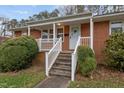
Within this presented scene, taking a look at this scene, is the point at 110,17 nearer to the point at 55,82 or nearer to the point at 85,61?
the point at 85,61

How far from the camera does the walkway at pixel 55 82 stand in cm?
821

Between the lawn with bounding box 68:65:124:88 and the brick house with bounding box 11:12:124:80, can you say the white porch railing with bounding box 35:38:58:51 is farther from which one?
the lawn with bounding box 68:65:124:88

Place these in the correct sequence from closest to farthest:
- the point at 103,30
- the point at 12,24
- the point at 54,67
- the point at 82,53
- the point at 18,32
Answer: the point at 82,53
the point at 54,67
the point at 103,30
the point at 18,32
the point at 12,24

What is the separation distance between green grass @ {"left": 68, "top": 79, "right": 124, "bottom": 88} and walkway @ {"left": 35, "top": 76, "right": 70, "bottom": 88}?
0.42 m

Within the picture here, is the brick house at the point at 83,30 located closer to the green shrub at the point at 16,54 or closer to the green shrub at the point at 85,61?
the green shrub at the point at 85,61

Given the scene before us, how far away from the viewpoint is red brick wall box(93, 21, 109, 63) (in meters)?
12.9

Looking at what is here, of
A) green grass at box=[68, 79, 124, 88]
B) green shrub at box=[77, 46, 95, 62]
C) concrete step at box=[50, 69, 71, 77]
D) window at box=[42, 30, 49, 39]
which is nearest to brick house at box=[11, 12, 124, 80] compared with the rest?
concrete step at box=[50, 69, 71, 77]

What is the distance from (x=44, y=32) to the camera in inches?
699

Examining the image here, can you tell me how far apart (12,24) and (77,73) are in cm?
3545

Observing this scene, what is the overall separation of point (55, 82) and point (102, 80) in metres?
2.39

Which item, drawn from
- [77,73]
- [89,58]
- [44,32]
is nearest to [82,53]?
[89,58]

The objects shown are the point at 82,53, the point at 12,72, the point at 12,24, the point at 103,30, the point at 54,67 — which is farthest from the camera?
the point at 12,24

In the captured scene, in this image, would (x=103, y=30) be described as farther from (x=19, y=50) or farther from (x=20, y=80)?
(x=20, y=80)
